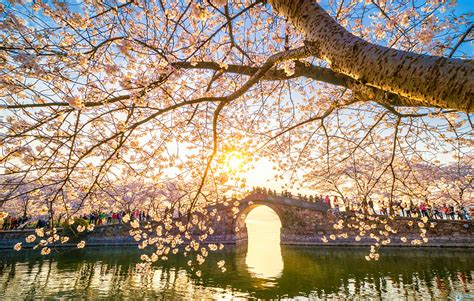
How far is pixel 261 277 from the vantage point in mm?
14461

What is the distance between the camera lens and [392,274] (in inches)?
552

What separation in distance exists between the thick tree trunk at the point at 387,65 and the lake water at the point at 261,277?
11632 mm

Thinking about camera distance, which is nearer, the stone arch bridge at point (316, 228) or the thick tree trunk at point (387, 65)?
the thick tree trunk at point (387, 65)

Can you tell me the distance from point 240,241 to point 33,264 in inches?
749

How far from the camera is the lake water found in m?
11.5

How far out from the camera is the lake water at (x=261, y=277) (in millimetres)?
11453

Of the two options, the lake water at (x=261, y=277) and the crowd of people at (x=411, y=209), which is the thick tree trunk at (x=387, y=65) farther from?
the crowd of people at (x=411, y=209)

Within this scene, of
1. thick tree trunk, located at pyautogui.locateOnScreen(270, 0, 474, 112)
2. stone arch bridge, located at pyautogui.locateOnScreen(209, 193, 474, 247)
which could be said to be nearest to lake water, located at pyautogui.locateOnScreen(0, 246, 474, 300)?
stone arch bridge, located at pyautogui.locateOnScreen(209, 193, 474, 247)

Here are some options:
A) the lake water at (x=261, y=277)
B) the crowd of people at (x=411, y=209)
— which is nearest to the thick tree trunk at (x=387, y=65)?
the lake water at (x=261, y=277)

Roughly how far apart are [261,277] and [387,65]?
15.1 m

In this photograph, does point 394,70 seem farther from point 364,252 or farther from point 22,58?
point 364,252

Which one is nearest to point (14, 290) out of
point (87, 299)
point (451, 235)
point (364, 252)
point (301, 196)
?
point (87, 299)

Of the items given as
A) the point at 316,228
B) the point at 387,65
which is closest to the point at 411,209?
the point at 316,228

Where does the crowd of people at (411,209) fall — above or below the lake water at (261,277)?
above
